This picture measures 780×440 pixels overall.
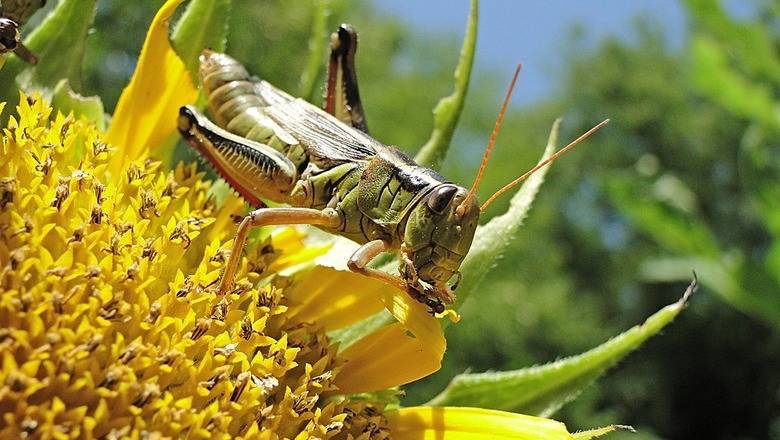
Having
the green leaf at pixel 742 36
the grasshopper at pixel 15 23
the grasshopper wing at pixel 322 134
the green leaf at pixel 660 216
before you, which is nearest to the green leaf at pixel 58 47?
the grasshopper at pixel 15 23

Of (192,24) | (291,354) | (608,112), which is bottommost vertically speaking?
(608,112)

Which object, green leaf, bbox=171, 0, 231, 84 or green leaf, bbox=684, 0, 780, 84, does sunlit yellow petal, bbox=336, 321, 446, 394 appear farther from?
green leaf, bbox=684, 0, 780, 84

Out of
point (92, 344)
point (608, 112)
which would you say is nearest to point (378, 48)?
point (92, 344)

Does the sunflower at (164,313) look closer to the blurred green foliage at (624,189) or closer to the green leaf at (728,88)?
the blurred green foliage at (624,189)

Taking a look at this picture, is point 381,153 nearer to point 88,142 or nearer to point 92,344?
point 88,142

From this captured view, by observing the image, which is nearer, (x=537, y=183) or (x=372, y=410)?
(x=372, y=410)

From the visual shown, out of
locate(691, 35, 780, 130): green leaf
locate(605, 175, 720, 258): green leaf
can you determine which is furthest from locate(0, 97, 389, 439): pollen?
locate(691, 35, 780, 130): green leaf

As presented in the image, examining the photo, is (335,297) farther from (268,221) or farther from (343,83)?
(343,83)
